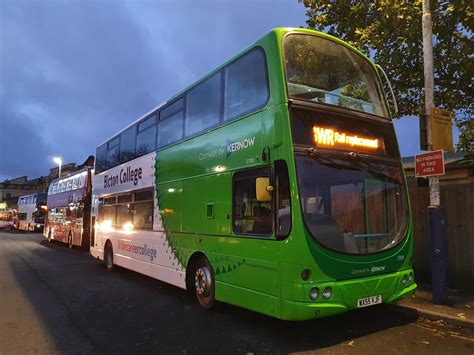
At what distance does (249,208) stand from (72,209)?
702 inches

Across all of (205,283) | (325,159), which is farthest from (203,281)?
(325,159)

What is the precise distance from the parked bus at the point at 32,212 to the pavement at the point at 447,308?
36.4 m

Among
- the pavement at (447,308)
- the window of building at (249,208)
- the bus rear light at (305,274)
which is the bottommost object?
the pavement at (447,308)

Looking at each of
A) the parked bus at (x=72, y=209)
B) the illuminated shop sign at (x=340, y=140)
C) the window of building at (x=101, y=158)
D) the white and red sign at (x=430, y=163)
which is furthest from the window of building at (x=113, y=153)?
the white and red sign at (x=430, y=163)

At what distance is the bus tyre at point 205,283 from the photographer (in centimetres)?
724

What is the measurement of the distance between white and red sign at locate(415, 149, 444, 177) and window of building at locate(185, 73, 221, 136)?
3691 millimetres

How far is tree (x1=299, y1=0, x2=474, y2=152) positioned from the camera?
30.1ft

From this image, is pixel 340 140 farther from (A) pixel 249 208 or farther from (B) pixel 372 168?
(A) pixel 249 208

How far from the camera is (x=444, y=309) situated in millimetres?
6746

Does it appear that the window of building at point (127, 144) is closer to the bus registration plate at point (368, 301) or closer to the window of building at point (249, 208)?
the window of building at point (249, 208)

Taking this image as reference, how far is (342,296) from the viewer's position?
5465mm

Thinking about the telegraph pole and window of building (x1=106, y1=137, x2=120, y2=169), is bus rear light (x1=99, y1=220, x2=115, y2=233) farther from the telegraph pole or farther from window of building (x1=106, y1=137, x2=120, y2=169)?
the telegraph pole

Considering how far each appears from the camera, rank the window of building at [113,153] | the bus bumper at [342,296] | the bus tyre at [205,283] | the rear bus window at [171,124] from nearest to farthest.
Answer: the bus bumper at [342,296] → the bus tyre at [205,283] → the rear bus window at [171,124] → the window of building at [113,153]

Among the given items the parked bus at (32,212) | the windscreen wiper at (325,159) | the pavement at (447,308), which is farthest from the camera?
the parked bus at (32,212)
